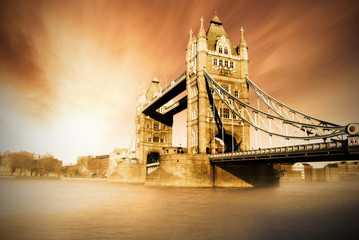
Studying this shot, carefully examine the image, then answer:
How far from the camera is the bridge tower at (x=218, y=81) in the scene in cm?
4512

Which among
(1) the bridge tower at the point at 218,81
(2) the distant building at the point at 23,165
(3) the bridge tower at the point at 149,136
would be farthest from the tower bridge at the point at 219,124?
(2) the distant building at the point at 23,165

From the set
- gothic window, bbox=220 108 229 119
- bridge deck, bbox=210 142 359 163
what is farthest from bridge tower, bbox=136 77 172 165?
bridge deck, bbox=210 142 359 163

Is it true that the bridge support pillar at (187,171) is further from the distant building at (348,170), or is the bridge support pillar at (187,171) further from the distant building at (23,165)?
the distant building at (348,170)

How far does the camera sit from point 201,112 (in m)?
44.9

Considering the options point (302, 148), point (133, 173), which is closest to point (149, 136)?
point (133, 173)

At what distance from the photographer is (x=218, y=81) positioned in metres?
47.1

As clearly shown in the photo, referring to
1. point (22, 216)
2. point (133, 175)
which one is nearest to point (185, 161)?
point (22, 216)

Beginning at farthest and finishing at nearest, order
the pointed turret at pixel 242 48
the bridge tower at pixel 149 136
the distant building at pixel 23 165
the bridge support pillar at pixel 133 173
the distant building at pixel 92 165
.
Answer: the distant building at pixel 92 165, the distant building at pixel 23 165, the bridge tower at pixel 149 136, the bridge support pillar at pixel 133 173, the pointed turret at pixel 242 48

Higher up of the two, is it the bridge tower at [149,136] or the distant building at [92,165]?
the bridge tower at [149,136]

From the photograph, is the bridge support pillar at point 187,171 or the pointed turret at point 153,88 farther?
the pointed turret at point 153,88

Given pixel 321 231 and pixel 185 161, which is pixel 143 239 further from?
pixel 185 161

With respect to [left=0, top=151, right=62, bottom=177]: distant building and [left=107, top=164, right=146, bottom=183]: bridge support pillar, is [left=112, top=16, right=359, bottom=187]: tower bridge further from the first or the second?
[left=0, top=151, right=62, bottom=177]: distant building

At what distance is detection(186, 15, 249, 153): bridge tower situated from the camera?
148 ft

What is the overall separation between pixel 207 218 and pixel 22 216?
12.4m
